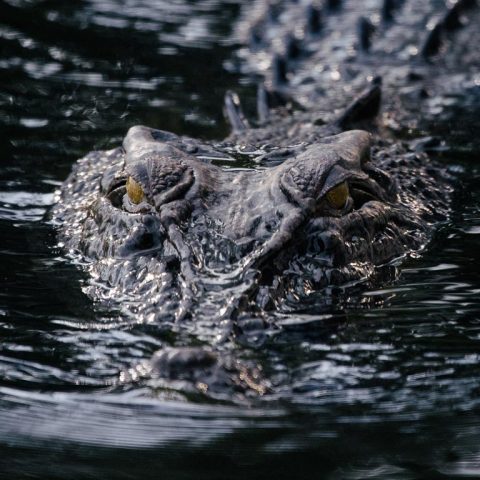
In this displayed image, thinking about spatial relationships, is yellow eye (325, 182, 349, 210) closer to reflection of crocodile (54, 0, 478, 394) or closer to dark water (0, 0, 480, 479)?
reflection of crocodile (54, 0, 478, 394)

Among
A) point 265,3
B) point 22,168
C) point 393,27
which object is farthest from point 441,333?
point 265,3

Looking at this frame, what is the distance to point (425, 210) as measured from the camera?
19.7 feet

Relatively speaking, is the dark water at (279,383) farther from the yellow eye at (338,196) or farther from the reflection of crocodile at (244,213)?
the yellow eye at (338,196)

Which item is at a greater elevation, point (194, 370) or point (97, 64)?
point (97, 64)

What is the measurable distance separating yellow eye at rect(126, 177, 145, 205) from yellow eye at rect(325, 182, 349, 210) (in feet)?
2.83

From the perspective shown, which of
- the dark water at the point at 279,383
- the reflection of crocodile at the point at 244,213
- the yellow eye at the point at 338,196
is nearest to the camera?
the dark water at the point at 279,383

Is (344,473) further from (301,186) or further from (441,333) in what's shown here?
(301,186)

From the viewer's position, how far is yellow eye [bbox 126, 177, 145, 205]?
17.0ft

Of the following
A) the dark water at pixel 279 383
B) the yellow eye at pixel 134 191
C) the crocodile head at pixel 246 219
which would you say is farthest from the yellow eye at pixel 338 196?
the yellow eye at pixel 134 191

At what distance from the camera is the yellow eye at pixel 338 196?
5105 mm

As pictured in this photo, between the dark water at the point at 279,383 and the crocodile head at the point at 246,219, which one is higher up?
the crocodile head at the point at 246,219

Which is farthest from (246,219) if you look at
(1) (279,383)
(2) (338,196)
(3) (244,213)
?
(1) (279,383)

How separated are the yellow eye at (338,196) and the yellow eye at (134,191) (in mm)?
861

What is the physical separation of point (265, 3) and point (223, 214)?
6.23 metres
